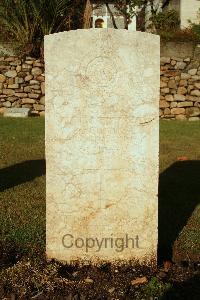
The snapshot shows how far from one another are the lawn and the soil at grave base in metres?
0.29

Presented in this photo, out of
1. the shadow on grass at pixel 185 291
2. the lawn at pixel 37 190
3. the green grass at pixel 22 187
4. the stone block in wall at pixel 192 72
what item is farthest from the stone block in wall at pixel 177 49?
the shadow on grass at pixel 185 291

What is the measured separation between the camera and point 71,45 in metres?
4.00

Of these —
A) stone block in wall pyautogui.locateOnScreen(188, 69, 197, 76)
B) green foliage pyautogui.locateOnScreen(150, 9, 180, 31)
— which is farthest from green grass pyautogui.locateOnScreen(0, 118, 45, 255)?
green foliage pyautogui.locateOnScreen(150, 9, 180, 31)

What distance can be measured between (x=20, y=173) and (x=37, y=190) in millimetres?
1114

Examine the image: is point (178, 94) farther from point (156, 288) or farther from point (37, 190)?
point (156, 288)

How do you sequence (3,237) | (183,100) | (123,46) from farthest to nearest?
(183,100), (3,237), (123,46)

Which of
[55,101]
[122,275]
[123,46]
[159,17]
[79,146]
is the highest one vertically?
[159,17]

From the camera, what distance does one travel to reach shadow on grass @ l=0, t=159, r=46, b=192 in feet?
22.8

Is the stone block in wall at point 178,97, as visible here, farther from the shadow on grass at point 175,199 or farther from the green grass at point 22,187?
the shadow on grass at point 175,199

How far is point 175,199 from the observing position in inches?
250

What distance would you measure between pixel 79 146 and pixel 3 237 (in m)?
1.21

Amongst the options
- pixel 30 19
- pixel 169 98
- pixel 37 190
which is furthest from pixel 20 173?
pixel 30 19

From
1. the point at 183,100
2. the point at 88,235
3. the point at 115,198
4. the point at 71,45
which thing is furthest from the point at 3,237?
the point at 183,100

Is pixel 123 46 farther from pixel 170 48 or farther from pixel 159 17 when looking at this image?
pixel 159 17
